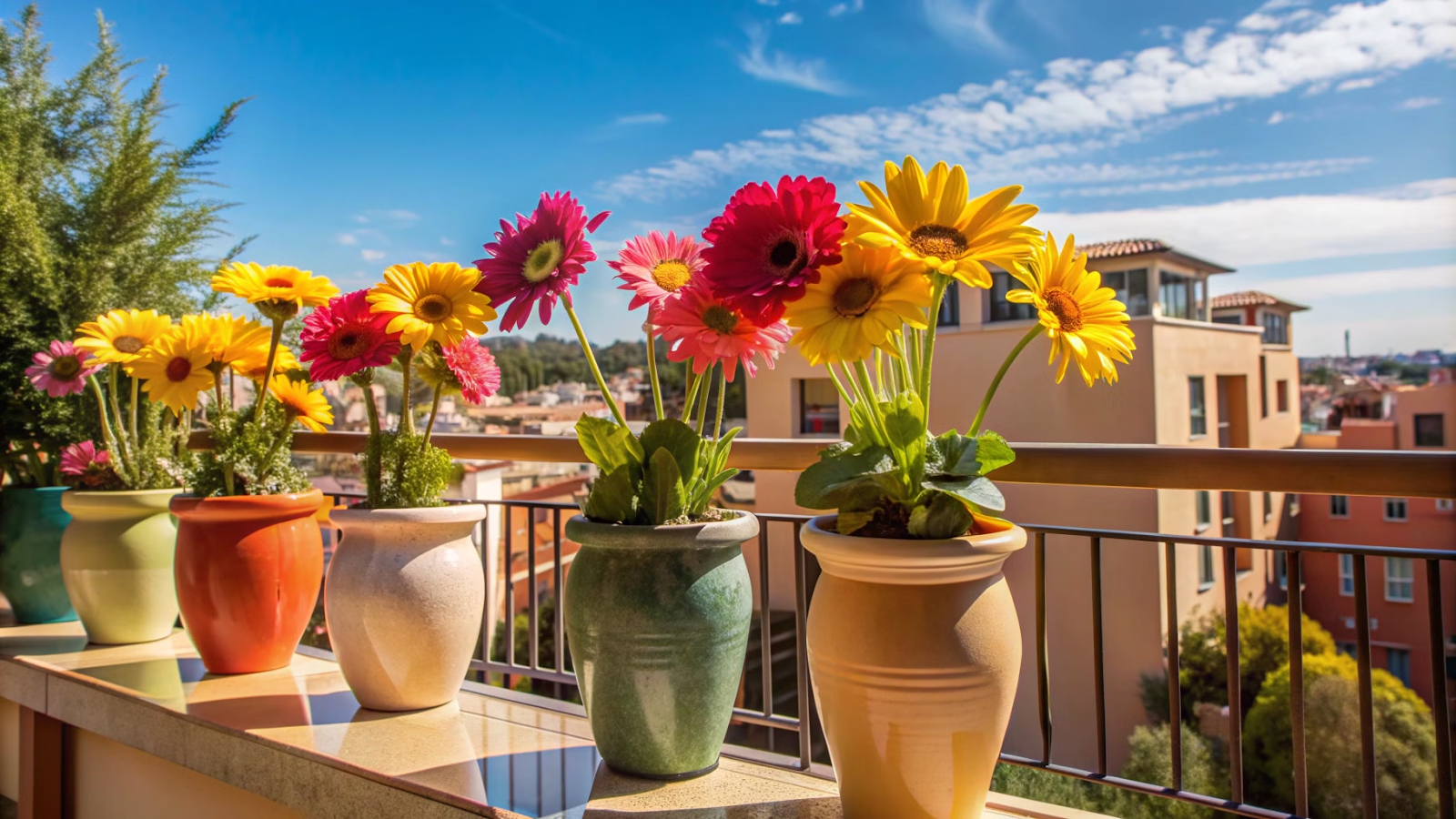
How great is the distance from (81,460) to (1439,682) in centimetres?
286

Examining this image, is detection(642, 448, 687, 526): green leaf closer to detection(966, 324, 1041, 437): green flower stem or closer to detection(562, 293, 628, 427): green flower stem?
detection(562, 293, 628, 427): green flower stem

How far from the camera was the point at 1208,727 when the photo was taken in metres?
13.1

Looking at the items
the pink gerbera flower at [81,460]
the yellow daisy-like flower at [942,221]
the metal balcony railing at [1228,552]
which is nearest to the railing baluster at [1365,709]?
the metal balcony railing at [1228,552]

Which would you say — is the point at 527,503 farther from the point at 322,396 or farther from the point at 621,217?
the point at 621,217

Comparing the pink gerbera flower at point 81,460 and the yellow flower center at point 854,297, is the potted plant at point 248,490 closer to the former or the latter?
the pink gerbera flower at point 81,460

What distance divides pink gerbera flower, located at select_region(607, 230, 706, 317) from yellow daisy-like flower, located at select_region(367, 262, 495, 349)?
29 cm

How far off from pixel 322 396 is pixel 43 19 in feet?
9.39

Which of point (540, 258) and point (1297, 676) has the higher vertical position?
point (540, 258)

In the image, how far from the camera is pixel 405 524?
151cm

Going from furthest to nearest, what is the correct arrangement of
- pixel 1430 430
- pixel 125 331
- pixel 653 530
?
pixel 1430 430 → pixel 125 331 → pixel 653 530

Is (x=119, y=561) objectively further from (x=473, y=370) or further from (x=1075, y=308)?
(x=1075, y=308)

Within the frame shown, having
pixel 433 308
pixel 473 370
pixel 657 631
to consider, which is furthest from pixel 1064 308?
pixel 473 370

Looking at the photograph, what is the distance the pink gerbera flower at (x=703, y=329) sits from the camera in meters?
1.09

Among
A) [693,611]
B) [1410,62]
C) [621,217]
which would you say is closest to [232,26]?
[621,217]
